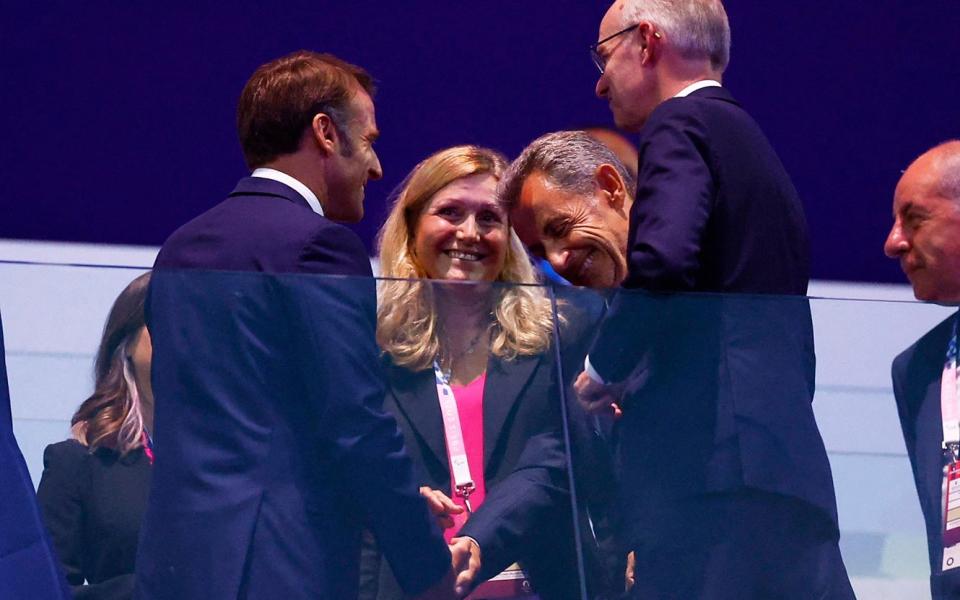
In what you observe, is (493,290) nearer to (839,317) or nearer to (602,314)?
(602,314)

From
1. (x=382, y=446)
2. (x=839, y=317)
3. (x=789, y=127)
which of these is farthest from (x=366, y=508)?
(x=789, y=127)

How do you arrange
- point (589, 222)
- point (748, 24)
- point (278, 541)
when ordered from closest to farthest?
point (278, 541)
point (589, 222)
point (748, 24)

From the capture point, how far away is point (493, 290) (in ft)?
8.65

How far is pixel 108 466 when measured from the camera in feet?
8.42

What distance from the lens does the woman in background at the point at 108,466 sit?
8.36 feet

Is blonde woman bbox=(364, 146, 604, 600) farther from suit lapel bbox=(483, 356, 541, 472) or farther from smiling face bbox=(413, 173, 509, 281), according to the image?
smiling face bbox=(413, 173, 509, 281)

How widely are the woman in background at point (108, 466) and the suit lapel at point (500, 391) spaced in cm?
60

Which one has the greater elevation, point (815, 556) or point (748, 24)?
point (748, 24)

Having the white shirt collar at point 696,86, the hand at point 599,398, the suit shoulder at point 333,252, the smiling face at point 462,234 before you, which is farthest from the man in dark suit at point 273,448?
the smiling face at point 462,234

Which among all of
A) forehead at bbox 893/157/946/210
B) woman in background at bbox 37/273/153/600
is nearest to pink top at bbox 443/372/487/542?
woman in background at bbox 37/273/153/600

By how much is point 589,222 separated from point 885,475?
945 mm

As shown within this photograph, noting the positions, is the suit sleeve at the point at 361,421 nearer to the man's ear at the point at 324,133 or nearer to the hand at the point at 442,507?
the hand at the point at 442,507

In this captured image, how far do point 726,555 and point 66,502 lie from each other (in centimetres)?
118

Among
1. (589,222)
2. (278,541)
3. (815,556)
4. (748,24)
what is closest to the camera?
(278,541)
